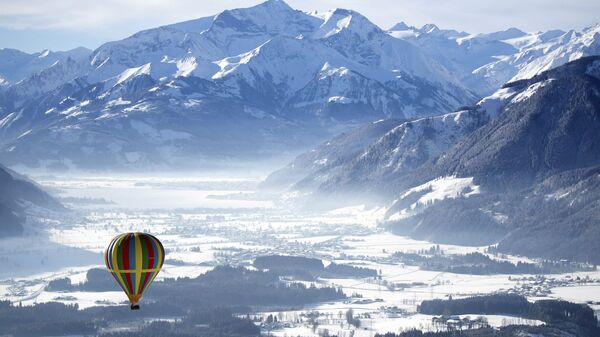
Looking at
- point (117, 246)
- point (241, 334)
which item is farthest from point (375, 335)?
point (117, 246)

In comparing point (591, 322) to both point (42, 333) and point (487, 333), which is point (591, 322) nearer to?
point (487, 333)

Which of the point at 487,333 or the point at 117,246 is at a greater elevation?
the point at 117,246

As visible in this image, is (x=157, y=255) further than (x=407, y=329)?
No

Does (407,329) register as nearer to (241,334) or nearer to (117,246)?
(241,334)

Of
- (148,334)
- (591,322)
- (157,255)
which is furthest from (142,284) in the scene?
(591,322)

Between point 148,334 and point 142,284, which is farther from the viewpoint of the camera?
point 148,334
